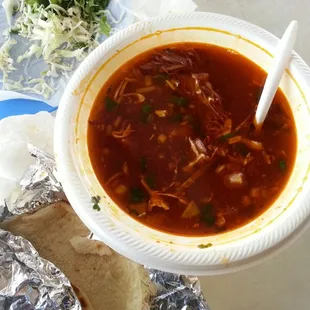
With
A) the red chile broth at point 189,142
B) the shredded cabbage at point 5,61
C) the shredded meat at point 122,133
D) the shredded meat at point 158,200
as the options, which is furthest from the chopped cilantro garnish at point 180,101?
the shredded cabbage at point 5,61

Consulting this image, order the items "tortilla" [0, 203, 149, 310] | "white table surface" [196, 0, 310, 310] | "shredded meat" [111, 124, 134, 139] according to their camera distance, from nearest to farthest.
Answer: "shredded meat" [111, 124, 134, 139] < "tortilla" [0, 203, 149, 310] < "white table surface" [196, 0, 310, 310]

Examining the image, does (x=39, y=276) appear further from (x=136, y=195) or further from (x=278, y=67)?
(x=278, y=67)

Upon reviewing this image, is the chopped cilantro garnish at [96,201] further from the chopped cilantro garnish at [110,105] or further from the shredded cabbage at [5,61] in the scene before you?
the shredded cabbage at [5,61]

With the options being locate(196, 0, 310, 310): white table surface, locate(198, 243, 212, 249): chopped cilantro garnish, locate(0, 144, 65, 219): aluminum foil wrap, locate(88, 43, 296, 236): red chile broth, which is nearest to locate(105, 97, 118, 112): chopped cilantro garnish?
locate(88, 43, 296, 236): red chile broth

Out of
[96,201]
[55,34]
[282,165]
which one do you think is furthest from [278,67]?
[55,34]

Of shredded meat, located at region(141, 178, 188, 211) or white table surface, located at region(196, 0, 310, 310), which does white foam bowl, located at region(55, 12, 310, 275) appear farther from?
white table surface, located at region(196, 0, 310, 310)
